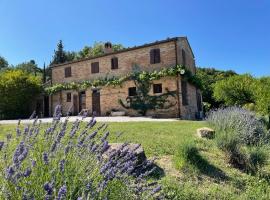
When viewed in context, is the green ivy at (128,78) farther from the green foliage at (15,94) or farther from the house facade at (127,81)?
the green foliage at (15,94)

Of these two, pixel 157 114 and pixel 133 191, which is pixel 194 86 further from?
pixel 133 191

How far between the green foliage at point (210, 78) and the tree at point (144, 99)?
13553 mm

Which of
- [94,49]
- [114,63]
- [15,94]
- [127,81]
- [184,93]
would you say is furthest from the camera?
[94,49]

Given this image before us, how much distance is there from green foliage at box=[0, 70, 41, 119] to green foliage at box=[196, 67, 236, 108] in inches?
699

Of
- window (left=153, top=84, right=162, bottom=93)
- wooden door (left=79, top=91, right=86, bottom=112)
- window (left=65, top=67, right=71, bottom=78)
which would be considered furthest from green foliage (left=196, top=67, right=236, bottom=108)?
window (left=65, top=67, right=71, bottom=78)

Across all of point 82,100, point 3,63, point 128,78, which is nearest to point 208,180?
point 128,78

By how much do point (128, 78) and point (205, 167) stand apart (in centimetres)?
1591

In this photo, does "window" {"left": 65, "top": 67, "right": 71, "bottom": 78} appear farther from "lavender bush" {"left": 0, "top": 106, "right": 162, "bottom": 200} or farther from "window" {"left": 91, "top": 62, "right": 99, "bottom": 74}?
"lavender bush" {"left": 0, "top": 106, "right": 162, "bottom": 200}

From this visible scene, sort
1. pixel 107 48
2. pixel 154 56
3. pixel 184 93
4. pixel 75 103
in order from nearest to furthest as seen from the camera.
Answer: pixel 184 93 → pixel 154 56 → pixel 75 103 → pixel 107 48

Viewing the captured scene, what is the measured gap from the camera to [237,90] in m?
20.3

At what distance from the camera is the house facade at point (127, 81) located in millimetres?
19812

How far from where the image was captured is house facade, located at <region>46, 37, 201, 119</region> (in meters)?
19.8

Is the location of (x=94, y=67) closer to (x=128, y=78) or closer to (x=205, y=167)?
(x=128, y=78)

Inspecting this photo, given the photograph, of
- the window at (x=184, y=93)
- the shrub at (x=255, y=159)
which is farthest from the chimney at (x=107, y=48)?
the shrub at (x=255, y=159)
